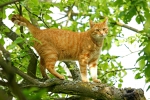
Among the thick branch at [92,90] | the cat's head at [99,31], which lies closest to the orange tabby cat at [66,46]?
the cat's head at [99,31]

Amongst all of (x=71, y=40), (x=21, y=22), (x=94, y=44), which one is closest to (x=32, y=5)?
(x=21, y=22)

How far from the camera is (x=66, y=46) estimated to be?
5.74 metres

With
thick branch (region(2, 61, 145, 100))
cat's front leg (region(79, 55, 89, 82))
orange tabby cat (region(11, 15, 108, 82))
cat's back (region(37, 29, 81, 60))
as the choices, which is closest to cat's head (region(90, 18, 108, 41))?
orange tabby cat (region(11, 15, 108, 82))

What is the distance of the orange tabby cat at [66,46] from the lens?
206 inches

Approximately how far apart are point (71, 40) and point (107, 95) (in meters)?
2.20

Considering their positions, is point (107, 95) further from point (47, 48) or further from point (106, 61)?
point (106, 61)

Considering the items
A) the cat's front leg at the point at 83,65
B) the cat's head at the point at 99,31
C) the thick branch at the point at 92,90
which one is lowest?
the thick branch at the point at 92,90

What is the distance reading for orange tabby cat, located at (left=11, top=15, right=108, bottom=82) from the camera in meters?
5.23

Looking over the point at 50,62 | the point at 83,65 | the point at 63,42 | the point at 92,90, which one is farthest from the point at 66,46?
the point at 92,90

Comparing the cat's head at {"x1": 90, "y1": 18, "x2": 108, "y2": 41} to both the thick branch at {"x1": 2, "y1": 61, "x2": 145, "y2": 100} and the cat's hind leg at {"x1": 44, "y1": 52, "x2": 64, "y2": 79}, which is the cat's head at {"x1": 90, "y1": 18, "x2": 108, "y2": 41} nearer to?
the cat's hind leg at {"x1": 44, "y1": 52, "x2": 64, "y2": 79}

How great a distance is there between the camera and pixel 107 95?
395 centimetres

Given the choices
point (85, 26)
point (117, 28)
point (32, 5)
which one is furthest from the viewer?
point (117, 28)

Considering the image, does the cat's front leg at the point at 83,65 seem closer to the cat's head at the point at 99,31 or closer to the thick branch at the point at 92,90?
the cat's head at the point at 99,31

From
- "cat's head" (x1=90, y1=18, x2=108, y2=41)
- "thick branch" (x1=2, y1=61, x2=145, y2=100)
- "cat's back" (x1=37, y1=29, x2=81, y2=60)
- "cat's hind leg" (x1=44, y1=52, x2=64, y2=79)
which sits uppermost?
"cat's head" (x1=90, y1=18, x2=108, y2=41)
